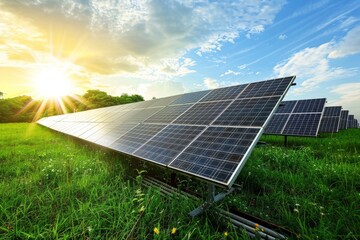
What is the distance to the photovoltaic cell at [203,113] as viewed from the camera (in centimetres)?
539

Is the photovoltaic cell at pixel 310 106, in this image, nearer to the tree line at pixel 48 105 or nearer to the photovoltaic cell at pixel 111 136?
the photovoltaic cell at pixel 111 136

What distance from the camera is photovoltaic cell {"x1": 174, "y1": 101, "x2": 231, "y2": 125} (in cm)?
539

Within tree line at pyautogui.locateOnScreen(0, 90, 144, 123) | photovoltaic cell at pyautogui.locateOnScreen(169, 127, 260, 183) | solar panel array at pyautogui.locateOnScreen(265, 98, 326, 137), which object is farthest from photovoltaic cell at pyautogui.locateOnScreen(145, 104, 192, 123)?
tree line at pyautogui.locateOnScreen(0, 90, 144, 123)

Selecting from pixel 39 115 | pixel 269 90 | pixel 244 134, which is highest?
pixel 269 90

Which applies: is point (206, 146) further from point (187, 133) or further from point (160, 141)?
point (160, 141)

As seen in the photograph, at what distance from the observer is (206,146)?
13.1ft

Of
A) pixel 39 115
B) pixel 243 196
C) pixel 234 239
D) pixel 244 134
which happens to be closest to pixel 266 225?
pixel 234 239

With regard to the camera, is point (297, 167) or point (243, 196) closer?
point (243, 196)

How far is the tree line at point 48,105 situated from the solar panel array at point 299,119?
170 ft

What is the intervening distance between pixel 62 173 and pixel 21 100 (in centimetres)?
6037

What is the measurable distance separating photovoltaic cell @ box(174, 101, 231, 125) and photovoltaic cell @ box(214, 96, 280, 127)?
0.30 m

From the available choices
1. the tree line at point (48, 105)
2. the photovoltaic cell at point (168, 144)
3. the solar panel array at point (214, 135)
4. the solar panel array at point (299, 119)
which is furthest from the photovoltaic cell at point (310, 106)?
the tree line at point (48, 105)

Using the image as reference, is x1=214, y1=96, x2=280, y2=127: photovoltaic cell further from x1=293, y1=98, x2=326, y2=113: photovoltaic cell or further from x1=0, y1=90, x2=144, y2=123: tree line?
x1=0, y1=90, x2=144, y2=123: tree line

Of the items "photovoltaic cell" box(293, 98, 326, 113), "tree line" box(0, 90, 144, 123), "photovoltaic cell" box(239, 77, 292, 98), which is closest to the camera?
"photovoltaic cell" box(239, 77, 292, 98)
